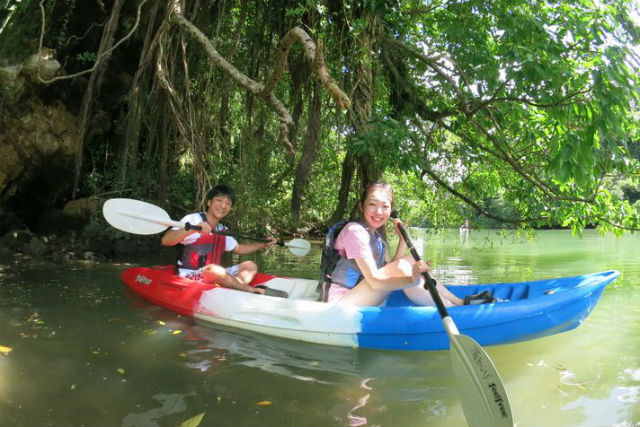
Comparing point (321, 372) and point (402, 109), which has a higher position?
point (402, 109)

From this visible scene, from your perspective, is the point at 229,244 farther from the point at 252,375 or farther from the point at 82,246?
the point at 82,246

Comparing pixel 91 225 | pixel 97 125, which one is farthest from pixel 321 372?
pixel 97 125

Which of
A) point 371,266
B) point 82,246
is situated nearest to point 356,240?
point 371,266

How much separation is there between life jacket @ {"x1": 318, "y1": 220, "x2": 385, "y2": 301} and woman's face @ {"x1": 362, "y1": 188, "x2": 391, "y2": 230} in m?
0.14

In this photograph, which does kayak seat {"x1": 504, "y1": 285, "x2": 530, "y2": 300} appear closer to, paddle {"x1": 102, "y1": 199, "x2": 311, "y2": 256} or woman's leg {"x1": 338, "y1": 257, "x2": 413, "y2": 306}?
woman's leg {"x1": 338, "y1": 257, "x2": 413, "y2": 306}

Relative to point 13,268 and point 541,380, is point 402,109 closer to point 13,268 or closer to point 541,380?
point 541,380

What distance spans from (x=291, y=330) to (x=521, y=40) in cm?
291

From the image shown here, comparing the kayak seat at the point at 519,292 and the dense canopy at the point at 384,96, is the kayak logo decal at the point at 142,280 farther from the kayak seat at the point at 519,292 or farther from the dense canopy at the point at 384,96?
the kayak seat at the point at 519,292

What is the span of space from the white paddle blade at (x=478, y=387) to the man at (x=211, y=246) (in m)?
2.08

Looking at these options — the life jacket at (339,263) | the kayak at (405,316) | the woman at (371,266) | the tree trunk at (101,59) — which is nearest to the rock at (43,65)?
the tree trunk at (101,59)

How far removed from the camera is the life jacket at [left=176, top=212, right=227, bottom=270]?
170 inches

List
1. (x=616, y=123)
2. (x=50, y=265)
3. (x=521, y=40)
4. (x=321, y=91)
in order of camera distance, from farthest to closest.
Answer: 1. (x=50, y=265)
2. (x=321, y=91)
3. (x=521, y=40)
4. (x=616, y=123)

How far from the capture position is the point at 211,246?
4.36 meters

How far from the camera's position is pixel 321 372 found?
2.77 meters
